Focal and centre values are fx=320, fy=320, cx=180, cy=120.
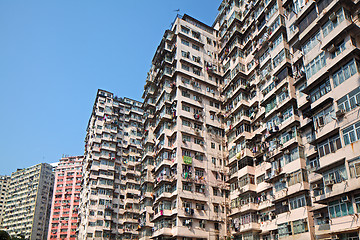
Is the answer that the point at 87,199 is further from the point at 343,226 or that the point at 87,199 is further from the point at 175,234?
the point at 343,226

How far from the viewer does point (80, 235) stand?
61.1 m

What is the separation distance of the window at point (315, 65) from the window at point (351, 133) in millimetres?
Result: 5748

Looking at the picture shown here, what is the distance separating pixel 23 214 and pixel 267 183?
101m

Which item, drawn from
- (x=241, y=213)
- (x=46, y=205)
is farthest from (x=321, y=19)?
(x=46, y=205)

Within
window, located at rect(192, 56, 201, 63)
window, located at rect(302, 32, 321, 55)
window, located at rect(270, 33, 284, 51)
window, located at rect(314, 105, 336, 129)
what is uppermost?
window, located at rect(192, 56, 201, 63)

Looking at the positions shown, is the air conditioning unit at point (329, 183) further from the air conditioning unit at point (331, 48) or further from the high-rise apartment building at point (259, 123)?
the air conditioning unit at point (331, 48)

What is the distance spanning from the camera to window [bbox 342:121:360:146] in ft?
65.2

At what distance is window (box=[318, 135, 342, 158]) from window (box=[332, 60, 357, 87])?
3.87 m

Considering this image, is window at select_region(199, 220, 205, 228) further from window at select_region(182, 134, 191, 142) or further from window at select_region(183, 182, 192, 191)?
window at select_region(182, 134, 191, 142)

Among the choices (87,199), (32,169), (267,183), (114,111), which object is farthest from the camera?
(32,169)

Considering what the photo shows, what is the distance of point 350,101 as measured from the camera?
20.9m

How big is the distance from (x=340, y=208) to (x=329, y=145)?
4268 mm

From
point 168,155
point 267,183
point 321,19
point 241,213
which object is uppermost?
point 321,19

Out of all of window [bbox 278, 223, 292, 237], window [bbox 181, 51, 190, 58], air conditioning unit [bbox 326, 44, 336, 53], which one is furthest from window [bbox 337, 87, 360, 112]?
window [bbox 181, 51, 190, 58]
